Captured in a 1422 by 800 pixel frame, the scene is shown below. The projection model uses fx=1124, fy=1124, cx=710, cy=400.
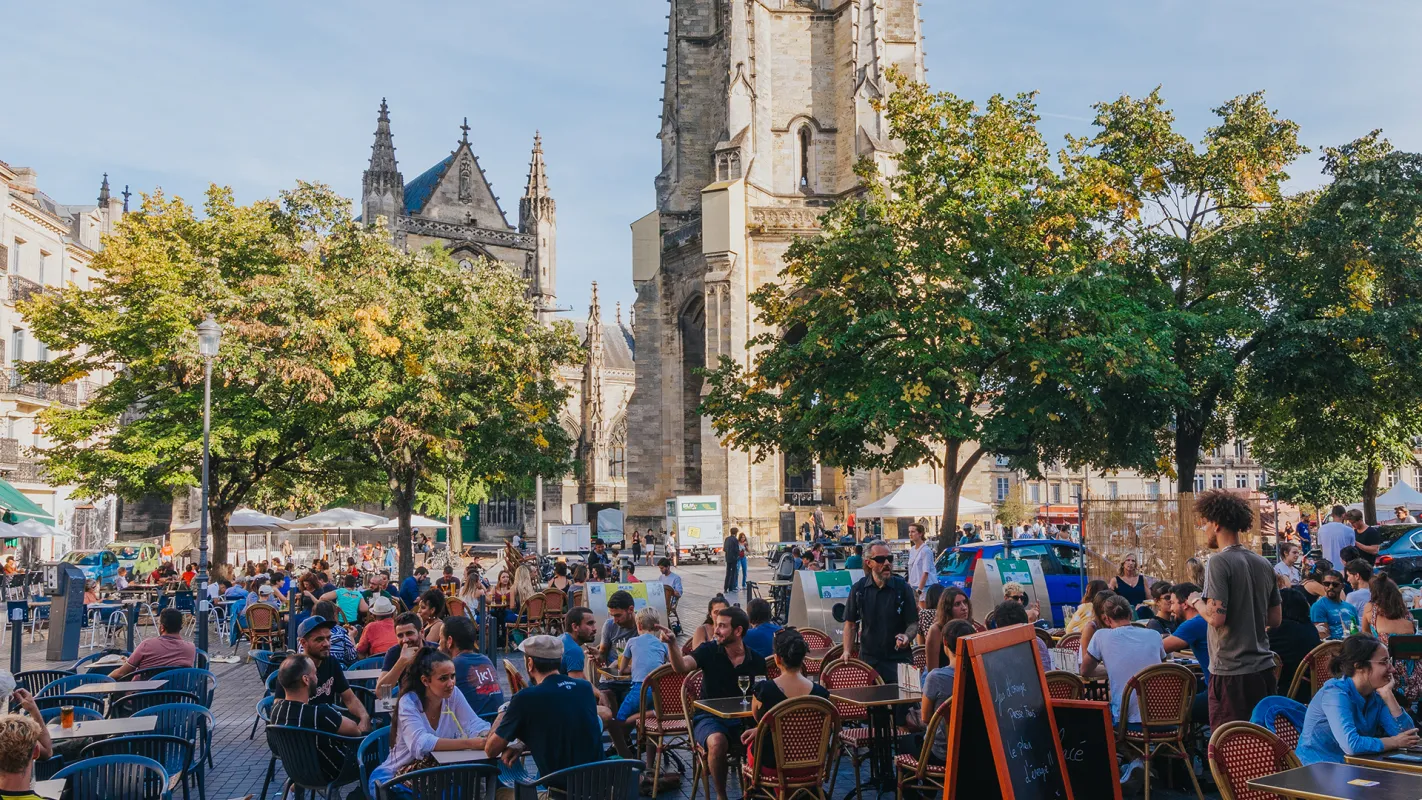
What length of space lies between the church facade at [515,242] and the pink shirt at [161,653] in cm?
5074

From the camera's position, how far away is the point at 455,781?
520cm

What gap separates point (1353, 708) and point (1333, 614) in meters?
4.84

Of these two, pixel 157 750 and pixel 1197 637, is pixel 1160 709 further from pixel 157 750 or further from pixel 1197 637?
pixel 157 750

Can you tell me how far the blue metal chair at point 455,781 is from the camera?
5.12 m

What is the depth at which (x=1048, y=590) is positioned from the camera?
16.6 meters

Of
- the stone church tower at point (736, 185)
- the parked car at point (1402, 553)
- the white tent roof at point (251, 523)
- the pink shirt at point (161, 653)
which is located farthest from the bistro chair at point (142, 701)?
the stone church tower at point (736, 185)

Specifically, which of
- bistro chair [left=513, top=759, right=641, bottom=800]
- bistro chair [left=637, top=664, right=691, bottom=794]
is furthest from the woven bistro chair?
bistro chair [left=513, top=759, right=641, bottom=800]

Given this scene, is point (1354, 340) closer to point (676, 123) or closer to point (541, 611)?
point (541, 611)

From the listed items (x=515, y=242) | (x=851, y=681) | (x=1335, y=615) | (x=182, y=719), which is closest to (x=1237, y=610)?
(x=851, y=681)

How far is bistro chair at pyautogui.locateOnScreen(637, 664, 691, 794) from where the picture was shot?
8.02 metres

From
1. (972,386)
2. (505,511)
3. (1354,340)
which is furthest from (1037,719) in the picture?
(505,511)

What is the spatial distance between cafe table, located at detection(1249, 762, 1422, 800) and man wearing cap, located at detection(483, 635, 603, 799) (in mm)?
3163

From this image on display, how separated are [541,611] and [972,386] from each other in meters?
8.45

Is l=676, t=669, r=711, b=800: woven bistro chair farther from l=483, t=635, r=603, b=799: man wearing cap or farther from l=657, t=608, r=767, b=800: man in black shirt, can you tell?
l=483, t=635, r=603, b=799: man wearing cap
